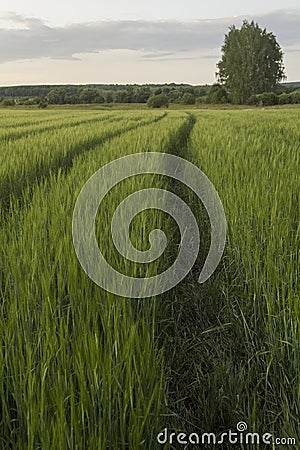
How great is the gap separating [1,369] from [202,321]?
3.49ft

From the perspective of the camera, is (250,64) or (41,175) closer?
(41,175)

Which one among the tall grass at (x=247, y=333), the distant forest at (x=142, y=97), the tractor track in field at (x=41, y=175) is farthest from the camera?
the distant forest at (x=142, y=97)

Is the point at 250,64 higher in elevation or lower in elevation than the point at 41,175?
higher

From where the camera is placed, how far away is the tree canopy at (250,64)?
43688 mm

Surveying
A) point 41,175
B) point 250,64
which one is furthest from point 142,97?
point 41,175

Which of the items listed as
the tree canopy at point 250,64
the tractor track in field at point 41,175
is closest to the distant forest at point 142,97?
the tree canopy at point 250,64

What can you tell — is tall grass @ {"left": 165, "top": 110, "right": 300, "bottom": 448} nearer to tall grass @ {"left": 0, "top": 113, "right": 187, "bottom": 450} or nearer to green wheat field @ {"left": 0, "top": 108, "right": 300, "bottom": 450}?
green wheat field @ {"left": 0, "top": 108, "right": 300, "bottom": 450}

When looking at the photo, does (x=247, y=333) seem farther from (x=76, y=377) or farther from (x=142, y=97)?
(x=142, y=97)

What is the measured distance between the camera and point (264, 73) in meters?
44.3

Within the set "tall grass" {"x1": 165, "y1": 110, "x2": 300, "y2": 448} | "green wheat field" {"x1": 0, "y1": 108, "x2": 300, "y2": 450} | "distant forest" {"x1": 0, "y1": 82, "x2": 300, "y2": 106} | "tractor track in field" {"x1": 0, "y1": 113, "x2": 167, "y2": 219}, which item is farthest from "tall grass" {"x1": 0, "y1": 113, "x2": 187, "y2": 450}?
"distant forest" {"x1": 0, "y1": 82, "x2": 300, "y2": 106}

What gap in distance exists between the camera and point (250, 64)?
43875 millimetres

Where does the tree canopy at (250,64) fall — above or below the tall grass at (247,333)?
above

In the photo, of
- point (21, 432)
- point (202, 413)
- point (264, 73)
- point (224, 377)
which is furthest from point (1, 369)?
Result: point (264, 73)

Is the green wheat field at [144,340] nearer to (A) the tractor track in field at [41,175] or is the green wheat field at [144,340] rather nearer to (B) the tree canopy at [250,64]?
(A) the tractor track in field at [41,175]
